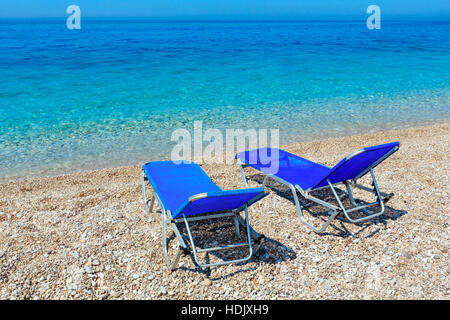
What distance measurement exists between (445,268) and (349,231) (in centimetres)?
98

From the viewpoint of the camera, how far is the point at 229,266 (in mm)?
3535

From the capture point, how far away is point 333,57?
75.2ft

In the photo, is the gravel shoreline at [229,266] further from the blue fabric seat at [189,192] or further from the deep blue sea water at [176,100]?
the deep blue sea water at [176,100]

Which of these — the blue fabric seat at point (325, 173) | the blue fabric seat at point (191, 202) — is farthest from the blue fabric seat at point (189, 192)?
the blue fabric seat at point (325, 173)

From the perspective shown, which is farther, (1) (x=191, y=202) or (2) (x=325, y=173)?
(2) (x=325, y=173)

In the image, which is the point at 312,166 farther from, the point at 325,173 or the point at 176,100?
the point at 176,100

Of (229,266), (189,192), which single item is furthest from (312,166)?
(229,266)

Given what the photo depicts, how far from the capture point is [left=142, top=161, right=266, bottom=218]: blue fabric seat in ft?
10.7

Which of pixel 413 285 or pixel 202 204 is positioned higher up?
pixel 202 204

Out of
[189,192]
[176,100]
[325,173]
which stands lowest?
[189,192]

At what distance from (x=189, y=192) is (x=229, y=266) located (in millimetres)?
993
